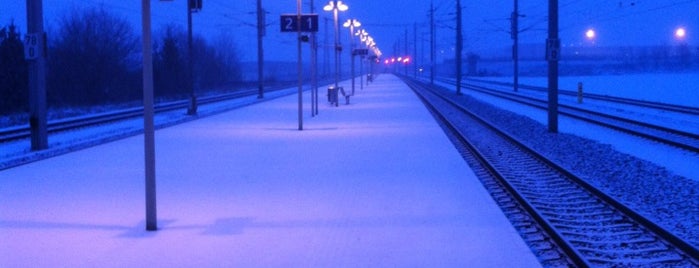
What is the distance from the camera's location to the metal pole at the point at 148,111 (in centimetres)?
908

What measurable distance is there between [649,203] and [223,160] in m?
8.24

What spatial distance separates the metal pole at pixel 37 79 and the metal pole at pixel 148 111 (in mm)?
10149

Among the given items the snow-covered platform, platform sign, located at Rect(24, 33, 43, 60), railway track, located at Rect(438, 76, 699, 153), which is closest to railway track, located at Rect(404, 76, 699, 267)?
the snow-covered platform

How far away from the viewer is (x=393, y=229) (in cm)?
944

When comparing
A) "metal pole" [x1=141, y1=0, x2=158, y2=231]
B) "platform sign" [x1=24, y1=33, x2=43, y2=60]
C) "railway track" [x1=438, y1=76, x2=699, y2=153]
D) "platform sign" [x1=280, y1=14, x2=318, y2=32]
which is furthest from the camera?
"platform sign" [x1=280, y1=14, x2=318, y2=32]

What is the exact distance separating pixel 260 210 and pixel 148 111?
2185 millimetres

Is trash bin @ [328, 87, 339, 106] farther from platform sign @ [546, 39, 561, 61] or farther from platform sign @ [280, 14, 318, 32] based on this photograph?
platform sign @ [546, 39, 561, 61]

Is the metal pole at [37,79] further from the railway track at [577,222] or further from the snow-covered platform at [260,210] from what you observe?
the railway track at [577,222]

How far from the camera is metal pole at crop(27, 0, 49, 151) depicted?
60.2 ft

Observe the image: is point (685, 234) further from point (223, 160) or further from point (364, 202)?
point (223, 160)

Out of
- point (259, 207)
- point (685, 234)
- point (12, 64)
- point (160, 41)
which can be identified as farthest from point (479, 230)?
point (160, 41)

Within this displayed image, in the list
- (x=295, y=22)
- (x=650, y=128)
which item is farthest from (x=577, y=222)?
(x=650, y=128)

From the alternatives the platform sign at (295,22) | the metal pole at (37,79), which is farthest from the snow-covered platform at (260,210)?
the platform sign at (295,22)

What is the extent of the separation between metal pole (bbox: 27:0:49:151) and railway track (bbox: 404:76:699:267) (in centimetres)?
921
